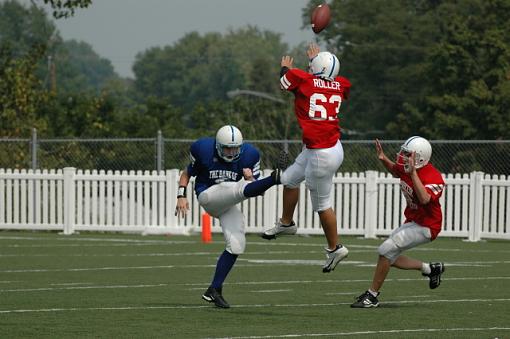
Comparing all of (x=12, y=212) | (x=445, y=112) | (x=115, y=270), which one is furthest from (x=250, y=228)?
(x=445, y=112)

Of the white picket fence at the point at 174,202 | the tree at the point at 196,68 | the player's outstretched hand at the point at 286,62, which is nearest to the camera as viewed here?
the player's outstretched hand at the point at 286,62

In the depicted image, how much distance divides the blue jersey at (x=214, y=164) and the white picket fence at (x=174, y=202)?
1136cm

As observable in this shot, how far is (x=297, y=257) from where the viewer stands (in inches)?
812

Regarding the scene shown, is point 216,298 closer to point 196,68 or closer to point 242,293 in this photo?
point 242,293

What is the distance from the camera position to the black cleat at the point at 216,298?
1346 centimetres

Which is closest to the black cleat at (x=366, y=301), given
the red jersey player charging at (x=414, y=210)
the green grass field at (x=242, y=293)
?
the red jersey player charging at (x=414, y=210)

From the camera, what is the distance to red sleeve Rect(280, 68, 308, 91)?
13.5 meters

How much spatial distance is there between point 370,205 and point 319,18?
1185cm

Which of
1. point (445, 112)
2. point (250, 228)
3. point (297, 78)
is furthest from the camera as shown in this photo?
point (445, 112)

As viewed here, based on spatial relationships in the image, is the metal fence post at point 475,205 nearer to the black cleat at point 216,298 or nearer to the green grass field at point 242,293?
the green grass field at point 242,293

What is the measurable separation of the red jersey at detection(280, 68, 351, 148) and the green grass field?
5.76 feet

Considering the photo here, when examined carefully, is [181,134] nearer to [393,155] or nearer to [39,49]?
[39,49]

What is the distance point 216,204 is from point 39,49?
924 inches

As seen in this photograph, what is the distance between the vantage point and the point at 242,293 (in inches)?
595
